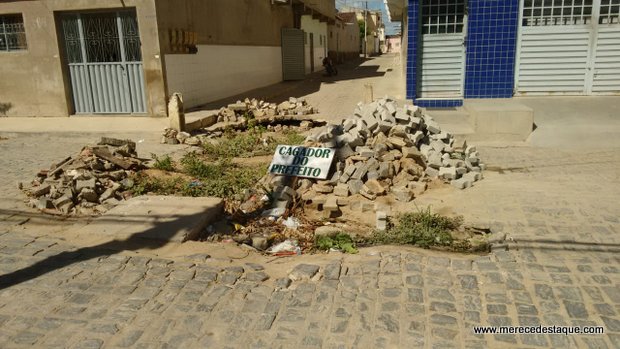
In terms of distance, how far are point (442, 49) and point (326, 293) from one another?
832cm

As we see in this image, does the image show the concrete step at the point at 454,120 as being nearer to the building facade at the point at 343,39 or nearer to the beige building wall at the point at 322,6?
the beige building wall at the point at 322,6

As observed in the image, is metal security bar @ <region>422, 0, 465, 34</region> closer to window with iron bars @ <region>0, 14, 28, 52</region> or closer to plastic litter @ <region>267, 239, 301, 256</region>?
plastic litter @ <region>267, 239, 301, 256</region>

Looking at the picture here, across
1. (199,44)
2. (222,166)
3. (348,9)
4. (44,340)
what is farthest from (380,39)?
(44,340)

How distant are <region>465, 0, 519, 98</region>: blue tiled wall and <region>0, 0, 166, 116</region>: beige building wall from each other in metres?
7.14

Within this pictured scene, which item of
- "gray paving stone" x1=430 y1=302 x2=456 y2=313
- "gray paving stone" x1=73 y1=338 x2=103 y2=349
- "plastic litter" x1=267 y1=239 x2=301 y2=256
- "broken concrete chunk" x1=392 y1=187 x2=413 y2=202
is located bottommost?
"plastic litter" x1=267 y1=239 x2=301 y2=256

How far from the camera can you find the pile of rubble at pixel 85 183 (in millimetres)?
5832

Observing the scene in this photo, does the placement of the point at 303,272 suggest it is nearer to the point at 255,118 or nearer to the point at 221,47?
the point at 255,118

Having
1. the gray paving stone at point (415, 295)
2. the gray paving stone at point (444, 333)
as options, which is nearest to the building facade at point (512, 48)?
the gray paving stone at point (415, 295)

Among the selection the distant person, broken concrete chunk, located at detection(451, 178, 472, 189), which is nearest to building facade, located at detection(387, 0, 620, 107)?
broken concrete chunk, located at detection(451, 178, 472, 189)

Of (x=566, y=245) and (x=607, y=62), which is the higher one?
(x=607, y=62)

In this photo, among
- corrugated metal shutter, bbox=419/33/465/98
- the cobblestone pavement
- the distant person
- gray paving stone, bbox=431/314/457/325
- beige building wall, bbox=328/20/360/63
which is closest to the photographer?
the cobblestone pavement

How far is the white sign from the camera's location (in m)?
6.47

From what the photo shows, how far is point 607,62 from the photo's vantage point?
33.9ft

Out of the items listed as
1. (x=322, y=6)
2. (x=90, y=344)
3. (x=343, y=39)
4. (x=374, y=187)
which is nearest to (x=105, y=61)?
(x=374, y=187)
